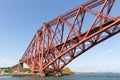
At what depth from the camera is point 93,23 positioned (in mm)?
40594

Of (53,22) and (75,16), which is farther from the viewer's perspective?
(53,22)

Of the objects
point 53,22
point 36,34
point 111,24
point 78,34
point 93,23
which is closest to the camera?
point 111,24

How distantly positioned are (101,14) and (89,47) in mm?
10432

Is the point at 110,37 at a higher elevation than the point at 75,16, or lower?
lower

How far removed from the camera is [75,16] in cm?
4694

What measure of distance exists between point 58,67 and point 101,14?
79.3 feet

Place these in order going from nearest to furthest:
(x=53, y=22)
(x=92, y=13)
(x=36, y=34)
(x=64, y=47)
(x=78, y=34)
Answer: (x=92, y=13), (x=78, y=34), (x=64, y=47), (x=53, y=22), (x=36, y=34)

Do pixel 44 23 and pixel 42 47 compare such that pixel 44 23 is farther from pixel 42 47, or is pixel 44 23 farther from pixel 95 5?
pixel 95 5

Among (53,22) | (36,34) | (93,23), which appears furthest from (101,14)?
(36,34)

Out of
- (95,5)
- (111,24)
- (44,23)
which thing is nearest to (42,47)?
(44,23)

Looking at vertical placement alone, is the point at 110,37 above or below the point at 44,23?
below

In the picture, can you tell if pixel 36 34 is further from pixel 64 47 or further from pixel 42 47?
pixel 64 47

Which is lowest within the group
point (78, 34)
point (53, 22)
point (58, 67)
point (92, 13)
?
point (58, 67)

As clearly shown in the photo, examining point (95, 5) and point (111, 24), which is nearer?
point (111, 24)
